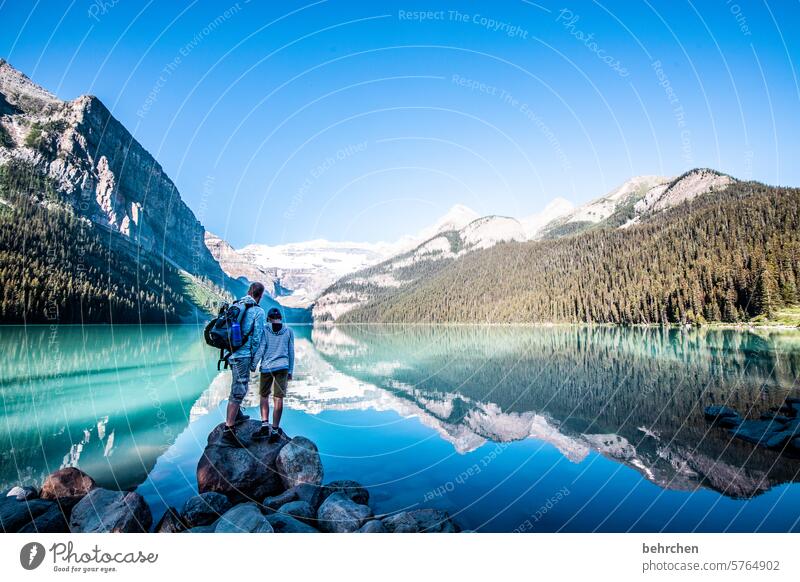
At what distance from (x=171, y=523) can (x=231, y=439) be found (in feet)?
5.73

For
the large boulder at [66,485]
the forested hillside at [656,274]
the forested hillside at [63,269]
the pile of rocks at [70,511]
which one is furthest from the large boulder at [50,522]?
the forested hillside at [656,274]

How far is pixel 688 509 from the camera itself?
6.48 meters

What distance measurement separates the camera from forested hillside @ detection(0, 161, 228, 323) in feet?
222

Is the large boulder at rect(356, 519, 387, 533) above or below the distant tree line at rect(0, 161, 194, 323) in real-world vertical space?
below

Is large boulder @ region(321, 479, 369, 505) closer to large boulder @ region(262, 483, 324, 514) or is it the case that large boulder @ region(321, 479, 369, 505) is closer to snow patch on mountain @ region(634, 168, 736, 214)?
large boulder @ region(262, 483, 324, 514)

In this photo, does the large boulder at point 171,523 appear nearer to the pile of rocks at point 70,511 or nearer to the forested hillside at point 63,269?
the pile of rocks at point 70,511

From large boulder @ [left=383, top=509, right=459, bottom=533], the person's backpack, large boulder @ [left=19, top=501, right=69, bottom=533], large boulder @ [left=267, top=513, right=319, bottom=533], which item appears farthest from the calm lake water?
the person's backpack

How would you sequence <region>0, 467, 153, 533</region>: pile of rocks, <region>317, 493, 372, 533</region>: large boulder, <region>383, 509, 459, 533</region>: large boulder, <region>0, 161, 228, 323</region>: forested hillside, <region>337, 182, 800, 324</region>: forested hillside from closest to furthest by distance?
<region>383, 509, 459, 533</region>: large boulder → <region>0, 467, 153, 533</region>: pile of rocks → <region>317, 493, 372, 533</region>: large boulder → <region>337, 182, 800, 324</region>: forested hillside → <region>0, 161, 228, 323</region>: forested hillside

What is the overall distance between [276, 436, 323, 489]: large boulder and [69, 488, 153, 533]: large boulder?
2.12 metres

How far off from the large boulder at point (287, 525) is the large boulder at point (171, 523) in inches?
54.9
